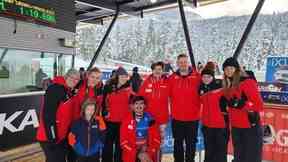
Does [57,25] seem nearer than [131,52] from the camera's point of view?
Yes

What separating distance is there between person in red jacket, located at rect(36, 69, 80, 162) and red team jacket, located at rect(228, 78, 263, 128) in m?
1.66

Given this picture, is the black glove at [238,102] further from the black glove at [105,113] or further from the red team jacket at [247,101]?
the black glove at [105,113]

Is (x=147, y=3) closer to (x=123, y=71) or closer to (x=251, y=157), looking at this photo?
(x=123, y=71)

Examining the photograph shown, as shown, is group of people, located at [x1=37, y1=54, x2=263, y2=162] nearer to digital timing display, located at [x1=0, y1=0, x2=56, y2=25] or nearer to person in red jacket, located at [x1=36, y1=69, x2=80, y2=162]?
person in red jacket, located at [x1=36, y1=69, x2=80, y2=162]

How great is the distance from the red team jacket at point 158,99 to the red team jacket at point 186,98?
15 centimetres

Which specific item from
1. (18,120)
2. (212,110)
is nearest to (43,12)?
(18,120)

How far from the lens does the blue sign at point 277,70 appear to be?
7.00 m

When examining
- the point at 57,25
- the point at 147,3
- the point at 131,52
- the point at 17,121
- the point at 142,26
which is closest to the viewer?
the point at 17,121

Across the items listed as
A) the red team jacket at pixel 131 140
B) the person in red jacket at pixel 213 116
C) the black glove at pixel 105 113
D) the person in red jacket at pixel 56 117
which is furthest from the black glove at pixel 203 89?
the person in red jacket at pixel 56 117

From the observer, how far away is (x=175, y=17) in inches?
1971

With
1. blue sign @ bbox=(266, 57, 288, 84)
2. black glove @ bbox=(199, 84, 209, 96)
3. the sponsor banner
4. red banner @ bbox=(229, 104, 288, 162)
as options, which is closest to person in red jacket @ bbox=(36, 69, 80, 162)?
black glove @ bbox=(199, 84, 209, 96)

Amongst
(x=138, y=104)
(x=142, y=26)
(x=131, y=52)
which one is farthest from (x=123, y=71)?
(x=142, y=26)

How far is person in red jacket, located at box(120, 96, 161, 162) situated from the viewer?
3777 millimetres

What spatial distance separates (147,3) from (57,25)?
3.58 meters
